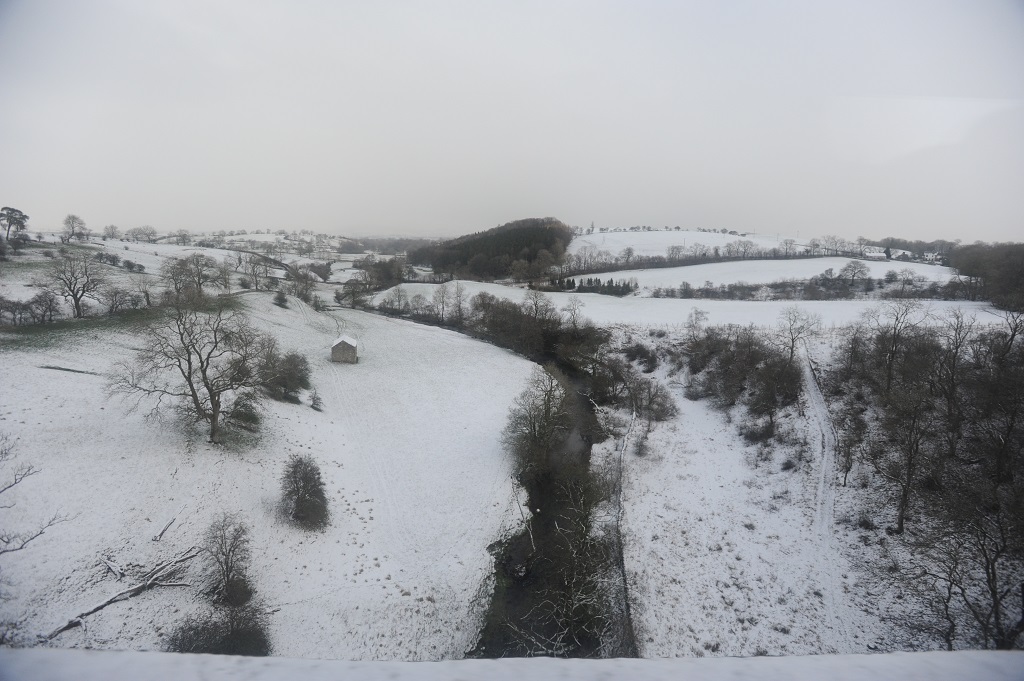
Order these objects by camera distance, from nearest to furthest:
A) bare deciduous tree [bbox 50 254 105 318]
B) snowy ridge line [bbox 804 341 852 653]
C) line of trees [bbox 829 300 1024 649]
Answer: line of trees [bbox 829 300 1024 649], snowy ridge line [bbox 804 341 852 653], bare deciduous tree [bbox 50 254 105 318]

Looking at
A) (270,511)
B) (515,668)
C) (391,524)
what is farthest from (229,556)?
(515,668)

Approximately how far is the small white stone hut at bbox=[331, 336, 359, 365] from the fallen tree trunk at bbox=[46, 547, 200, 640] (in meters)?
21.0

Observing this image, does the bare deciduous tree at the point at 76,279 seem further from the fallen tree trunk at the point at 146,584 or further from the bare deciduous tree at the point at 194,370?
the fallen tree trunk at the point at 146,584

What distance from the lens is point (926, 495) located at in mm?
12602

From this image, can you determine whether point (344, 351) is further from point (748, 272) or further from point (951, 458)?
point (748, 272)

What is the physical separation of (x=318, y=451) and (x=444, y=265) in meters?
51.1

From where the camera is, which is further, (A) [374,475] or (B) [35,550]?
(A) [374,475]

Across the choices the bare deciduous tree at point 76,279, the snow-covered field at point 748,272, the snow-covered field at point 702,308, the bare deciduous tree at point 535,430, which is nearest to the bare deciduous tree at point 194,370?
the bare deciduous tree at point 76,279

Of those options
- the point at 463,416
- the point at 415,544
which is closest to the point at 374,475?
the point at 415,544

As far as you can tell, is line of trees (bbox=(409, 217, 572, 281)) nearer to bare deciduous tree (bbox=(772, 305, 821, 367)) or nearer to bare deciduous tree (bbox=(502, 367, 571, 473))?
bare deciduous tree (bbox=(772, 305, 821, 367))

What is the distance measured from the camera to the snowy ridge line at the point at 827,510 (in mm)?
10119

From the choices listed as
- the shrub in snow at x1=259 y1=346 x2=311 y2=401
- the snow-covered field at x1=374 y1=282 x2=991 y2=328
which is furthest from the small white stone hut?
the snow-covered field at x1=374 y1=282 x2=991 y2=328

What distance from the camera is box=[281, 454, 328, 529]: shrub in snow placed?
13195 mm

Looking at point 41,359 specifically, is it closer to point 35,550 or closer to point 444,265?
point 35,550
